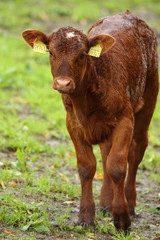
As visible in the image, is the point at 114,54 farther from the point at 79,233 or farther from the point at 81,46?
the point at 79,233

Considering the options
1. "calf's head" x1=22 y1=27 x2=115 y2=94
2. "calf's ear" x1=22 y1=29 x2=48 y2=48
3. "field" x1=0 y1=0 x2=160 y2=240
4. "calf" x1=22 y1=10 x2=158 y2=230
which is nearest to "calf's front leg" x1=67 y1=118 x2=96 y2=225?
"calf" x1=22 y1=10 x2=158 y2=230

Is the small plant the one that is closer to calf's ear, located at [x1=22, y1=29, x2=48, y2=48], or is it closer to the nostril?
calf's ear, located at [x1=22, y1=29, x2=48, y2=48]

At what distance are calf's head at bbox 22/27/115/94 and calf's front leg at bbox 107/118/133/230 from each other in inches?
30.6

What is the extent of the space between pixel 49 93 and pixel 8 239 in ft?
20.8

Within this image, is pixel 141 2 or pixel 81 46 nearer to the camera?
pixel 81 46

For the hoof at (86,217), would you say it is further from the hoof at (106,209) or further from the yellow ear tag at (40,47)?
the yellow ear tag at (40,47)

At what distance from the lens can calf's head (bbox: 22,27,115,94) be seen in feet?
15.0

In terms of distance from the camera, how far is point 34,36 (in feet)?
17.0

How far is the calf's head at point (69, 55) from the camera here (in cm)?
459

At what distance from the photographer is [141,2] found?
751 inches

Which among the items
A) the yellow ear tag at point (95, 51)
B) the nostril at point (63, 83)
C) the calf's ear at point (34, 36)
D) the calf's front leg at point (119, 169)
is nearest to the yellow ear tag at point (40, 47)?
the calf's ear at point (34, 36)

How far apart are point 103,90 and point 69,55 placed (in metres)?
0.72

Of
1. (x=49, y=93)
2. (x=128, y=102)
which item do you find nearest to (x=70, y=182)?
(x=128, y=102)

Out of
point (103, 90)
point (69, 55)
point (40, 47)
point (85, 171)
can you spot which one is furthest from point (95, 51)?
point (85, 171)
